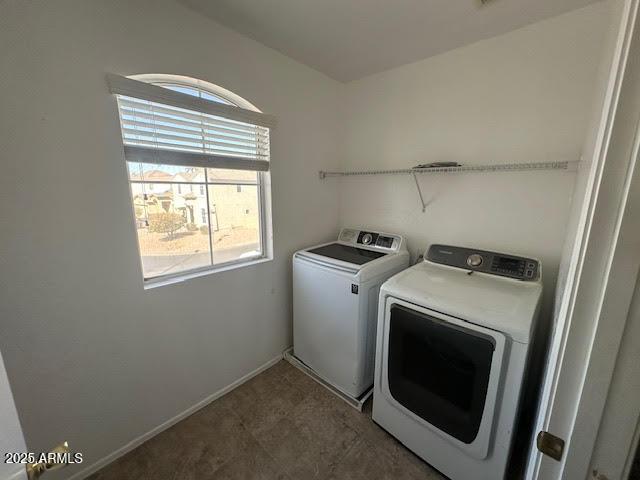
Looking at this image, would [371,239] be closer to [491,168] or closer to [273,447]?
[491,168]

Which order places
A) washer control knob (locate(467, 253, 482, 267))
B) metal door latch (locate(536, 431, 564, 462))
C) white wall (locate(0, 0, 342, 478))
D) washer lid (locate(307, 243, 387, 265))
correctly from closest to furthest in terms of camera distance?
metal door latch (locate(536, 431, 564, 462))
white wall (locate(0, 0, 342, 478))
washer control knob (locate(467, 253, 482, 267))
washer lid (locate(307, 243, 387, 265))

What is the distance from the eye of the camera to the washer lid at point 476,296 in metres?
1.09

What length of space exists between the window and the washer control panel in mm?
818

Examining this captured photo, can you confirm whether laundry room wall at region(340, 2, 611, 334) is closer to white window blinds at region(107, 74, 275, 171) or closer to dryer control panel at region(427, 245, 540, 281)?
dryer control panel at region(427, 245, 540, 281)

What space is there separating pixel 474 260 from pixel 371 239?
808mm

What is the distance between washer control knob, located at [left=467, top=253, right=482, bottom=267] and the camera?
1649 millimetres

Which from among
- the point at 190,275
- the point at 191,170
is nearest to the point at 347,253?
the point at 190,275

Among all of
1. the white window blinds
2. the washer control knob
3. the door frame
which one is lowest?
the washer control knob

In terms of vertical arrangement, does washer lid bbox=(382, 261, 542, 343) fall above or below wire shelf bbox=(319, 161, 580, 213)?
below

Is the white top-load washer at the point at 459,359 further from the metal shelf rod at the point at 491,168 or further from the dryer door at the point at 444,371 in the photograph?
the metal shelf rod at the point at 491,168

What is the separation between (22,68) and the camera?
3.28 ft

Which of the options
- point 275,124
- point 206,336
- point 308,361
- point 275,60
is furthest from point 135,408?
point 275,60

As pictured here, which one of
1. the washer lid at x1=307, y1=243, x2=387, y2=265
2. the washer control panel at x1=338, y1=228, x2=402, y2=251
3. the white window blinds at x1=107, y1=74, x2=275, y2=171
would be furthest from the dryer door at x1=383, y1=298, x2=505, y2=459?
the white window blinds at x1=107, y1=74, x2=275, y2=171

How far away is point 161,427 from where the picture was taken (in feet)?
5.20
